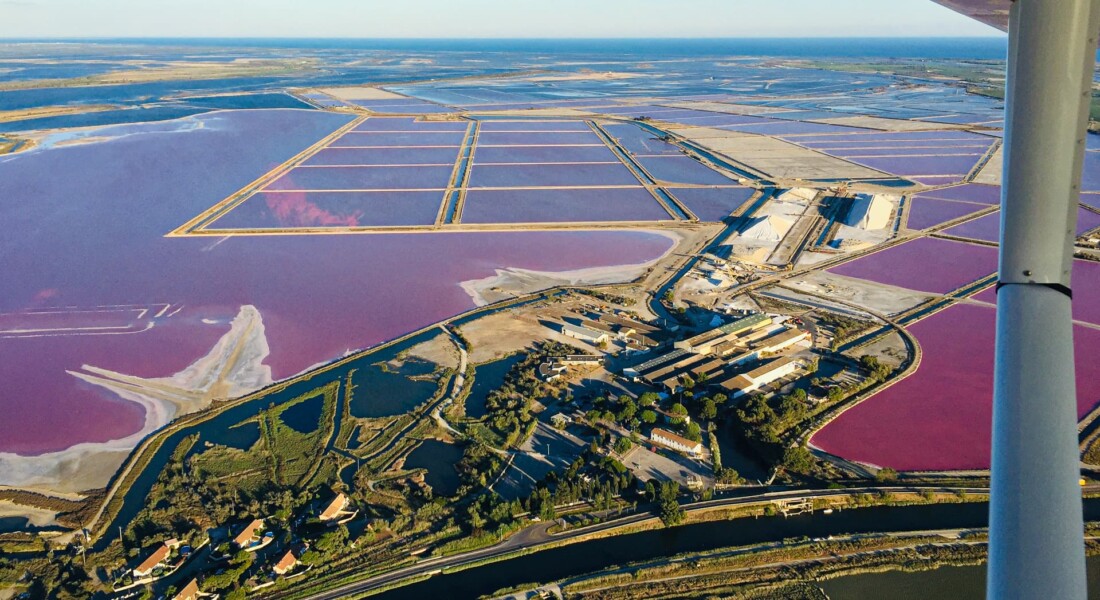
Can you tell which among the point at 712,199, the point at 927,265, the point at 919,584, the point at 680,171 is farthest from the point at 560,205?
the point at 919,584

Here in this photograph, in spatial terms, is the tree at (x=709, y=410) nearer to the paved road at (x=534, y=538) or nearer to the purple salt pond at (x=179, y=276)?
the paved road at (x=534, y=538)

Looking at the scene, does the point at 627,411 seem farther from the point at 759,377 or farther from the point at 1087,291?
the point at 1087,291

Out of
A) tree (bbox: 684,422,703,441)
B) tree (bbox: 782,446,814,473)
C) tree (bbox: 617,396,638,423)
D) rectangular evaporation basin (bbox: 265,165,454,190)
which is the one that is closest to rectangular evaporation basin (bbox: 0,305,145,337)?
tree (bbox: 617,396,638,423)

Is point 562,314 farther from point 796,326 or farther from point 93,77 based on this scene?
point 93,77

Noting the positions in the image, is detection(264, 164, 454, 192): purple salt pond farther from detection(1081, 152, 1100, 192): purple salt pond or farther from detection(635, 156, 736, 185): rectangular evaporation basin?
detection(1081, 152, 1100, 192): purple salt pond

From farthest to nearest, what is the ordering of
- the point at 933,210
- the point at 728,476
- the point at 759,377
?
the point at 933,210 → the point at 759,377 → the point at 728,476

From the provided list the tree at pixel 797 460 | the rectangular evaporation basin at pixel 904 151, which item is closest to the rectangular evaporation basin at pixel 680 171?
the rectangular evaporation basin at pixel 904 151
